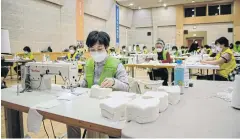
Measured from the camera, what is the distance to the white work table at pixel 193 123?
2.70ft

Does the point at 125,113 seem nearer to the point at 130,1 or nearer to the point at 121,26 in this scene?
the point at 130,1

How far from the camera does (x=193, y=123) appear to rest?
92 cm

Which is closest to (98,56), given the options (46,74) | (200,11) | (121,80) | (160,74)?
(121,80)

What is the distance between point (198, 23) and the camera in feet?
45.0

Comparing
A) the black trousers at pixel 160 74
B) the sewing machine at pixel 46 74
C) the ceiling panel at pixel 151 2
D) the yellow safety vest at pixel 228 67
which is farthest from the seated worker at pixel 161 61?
the ceiling panel at pixel 151 2

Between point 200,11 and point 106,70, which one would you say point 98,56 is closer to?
point 106,70

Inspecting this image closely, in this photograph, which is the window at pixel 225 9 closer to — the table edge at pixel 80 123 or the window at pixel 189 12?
the window at pixel 189 12

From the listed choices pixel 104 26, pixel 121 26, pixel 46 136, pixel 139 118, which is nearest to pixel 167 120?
pixel 139 118

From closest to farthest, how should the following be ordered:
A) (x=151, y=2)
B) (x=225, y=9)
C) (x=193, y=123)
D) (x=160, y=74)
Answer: (x=193, y=123)
(x=160, y=74)
(x=225, y=9)
(x=151, y=2)

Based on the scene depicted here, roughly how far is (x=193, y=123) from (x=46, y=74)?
1.33 metres

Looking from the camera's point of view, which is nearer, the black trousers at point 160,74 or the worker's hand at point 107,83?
the worker's hand at point 107,83

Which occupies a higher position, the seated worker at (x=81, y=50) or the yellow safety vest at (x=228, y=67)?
the seated worker at (x=81, y=50)

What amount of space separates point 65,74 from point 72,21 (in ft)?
26.9

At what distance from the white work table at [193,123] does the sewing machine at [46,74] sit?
909 mm
